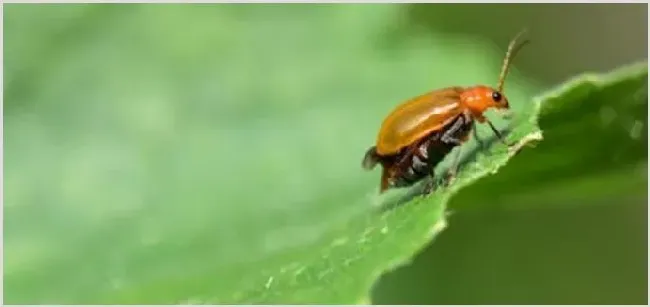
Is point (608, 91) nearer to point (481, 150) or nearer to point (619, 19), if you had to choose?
point (481, 150)

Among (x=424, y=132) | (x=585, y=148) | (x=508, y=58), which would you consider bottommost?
(x=585, y=148)

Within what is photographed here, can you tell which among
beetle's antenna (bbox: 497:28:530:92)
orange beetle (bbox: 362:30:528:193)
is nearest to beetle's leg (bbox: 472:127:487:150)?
orange beetle (bbox: 362:30:528:193)

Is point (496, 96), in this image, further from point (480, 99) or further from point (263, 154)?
point (263, 154)

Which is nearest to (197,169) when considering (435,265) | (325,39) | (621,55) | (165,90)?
(165,90)

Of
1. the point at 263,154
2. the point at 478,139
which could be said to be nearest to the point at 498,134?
the point at 478,139

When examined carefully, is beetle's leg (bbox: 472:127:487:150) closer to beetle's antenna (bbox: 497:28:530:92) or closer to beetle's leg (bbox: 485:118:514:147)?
beetle's leg (bbox: 485:118:514:147)
